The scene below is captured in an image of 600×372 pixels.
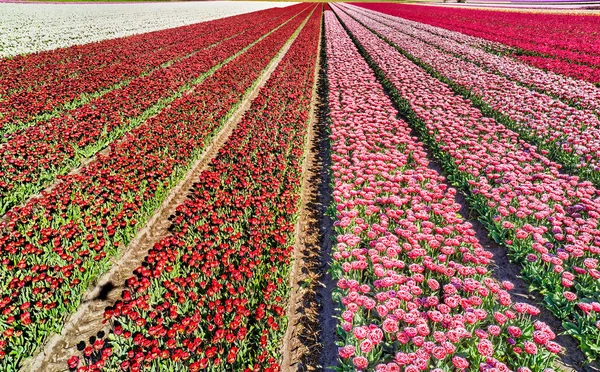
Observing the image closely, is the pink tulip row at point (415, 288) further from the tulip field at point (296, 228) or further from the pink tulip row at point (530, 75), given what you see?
the pink tulip row at point (530, 75)

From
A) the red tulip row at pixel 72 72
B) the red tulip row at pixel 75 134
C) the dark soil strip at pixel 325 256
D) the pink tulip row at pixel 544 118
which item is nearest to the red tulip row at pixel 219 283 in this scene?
the dark soil strip at pixel 325 256

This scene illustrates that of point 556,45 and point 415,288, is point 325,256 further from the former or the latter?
point 556,45

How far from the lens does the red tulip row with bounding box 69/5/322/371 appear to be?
4438 mm

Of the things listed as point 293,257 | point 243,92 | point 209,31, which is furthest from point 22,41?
point 293,257

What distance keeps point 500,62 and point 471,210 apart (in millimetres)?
17176

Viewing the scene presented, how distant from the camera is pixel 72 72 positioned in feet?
57.8

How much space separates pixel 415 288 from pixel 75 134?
10.7 metres

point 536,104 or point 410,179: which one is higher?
point 536,104

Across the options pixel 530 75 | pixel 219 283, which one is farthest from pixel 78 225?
pixel 530 75

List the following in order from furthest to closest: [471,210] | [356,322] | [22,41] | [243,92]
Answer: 1. [22,41]
2. [243,92]
3. [471,210]
4. [356,322]

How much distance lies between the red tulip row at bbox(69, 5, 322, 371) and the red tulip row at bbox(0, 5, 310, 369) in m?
0.86

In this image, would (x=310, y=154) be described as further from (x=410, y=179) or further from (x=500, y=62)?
(x=500, y=62)

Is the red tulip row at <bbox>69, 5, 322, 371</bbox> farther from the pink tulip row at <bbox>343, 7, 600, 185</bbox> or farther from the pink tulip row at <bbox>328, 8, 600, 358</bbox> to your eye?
the pink tulip row at <bbox>343, 7, 600, 185</bbox>

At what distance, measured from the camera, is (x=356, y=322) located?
4.80m
